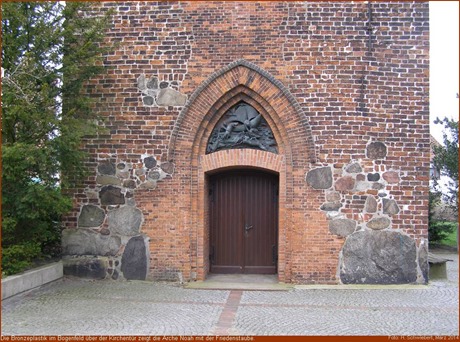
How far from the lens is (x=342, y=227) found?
380 inches

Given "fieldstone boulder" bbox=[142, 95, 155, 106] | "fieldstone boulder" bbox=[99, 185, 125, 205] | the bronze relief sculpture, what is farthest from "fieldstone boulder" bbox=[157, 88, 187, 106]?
"fieldstone boulder" bbox=[99, 185, 125, 205]

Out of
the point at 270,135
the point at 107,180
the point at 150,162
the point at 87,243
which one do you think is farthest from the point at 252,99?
the point at 87,243

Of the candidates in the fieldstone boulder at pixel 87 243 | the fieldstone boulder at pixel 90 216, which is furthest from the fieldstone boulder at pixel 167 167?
the fieldstone boulder at pixel 87 243

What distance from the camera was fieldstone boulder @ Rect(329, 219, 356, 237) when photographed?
9.64 meters

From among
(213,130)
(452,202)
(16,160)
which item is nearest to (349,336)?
(213,130)

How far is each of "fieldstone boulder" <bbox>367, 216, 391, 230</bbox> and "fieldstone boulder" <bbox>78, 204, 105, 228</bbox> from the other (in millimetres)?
5602

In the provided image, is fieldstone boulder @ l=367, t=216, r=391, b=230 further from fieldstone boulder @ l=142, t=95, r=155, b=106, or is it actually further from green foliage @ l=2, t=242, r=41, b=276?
green foliage @ l=2, t=242, r=41, b=276

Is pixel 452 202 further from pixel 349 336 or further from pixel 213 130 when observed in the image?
pixel 349 336

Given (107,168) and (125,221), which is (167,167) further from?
(125,221)

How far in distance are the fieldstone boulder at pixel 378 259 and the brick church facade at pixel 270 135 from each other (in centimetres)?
3

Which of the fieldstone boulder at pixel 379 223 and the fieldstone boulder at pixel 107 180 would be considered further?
the fieldstone boulder at pixel 107 180

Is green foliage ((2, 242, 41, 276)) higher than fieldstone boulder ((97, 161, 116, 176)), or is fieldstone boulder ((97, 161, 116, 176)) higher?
fieldstone boulder ((97, 161, 116, 176))

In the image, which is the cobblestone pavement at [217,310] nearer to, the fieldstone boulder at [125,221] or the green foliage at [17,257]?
the green foliage at [17,257]

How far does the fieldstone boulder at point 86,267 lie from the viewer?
995cm
